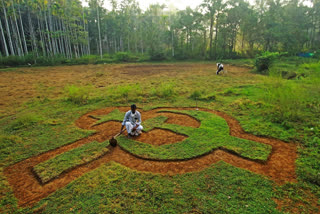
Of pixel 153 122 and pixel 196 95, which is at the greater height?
pixel 196 95

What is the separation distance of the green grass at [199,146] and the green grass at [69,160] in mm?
691

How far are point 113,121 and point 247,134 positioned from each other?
15.5 feet

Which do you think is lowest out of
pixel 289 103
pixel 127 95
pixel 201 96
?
pixel 201 96

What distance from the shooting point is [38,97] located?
10672 millimetres

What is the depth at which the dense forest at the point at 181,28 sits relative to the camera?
1059 inches

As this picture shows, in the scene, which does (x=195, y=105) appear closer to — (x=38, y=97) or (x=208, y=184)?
(x=208, y=184)

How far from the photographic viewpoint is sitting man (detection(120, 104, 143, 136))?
582cm

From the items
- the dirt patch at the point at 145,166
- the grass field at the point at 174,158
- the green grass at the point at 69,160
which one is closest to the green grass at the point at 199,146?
the grass field at the point at 174,158

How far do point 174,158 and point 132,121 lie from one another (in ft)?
6.18

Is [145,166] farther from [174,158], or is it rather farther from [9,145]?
[9,145]

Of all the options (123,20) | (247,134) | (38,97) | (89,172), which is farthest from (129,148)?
(123,20)

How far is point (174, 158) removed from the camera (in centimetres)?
478

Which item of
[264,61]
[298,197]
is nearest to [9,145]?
[298,197]

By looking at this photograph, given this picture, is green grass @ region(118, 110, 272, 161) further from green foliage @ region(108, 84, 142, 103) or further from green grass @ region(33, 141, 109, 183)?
green foliage @ region(108, 84, 142, 103)
